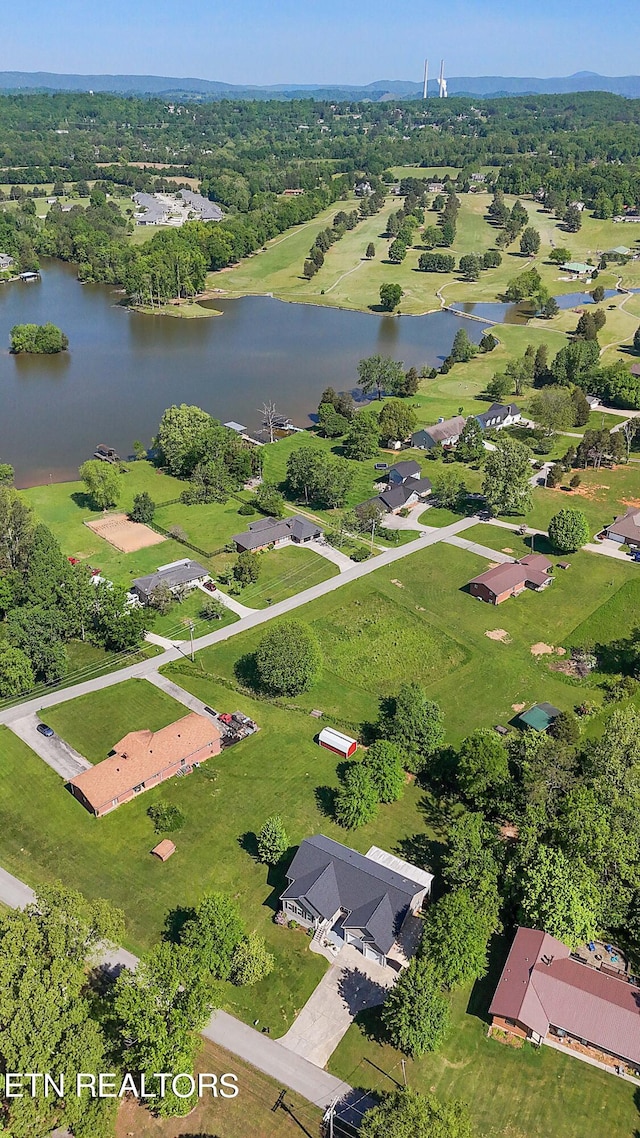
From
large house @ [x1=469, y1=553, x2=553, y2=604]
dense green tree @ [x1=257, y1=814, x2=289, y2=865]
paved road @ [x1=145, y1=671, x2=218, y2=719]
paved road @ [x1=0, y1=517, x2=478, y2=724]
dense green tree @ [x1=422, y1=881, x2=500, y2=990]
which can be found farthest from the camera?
large house @ [x1=469, y1=553, x2=553, y2=604]

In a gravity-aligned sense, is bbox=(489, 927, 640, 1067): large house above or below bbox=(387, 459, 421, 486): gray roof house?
below

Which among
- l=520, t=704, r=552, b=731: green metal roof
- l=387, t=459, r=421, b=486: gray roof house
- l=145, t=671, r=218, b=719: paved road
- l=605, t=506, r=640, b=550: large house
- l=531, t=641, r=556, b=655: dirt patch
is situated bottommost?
l=145, t=671, r=218, b=719: paved road

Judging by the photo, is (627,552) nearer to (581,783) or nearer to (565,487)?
(565,487)

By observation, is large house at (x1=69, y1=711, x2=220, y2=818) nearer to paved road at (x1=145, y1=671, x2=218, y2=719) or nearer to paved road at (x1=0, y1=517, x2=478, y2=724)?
paved road at (x1=145, y1=671, x2=218, y2=719)

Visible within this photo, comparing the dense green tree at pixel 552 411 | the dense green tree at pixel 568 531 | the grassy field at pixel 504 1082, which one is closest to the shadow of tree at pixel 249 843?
the grassy field at pixel 504 1082

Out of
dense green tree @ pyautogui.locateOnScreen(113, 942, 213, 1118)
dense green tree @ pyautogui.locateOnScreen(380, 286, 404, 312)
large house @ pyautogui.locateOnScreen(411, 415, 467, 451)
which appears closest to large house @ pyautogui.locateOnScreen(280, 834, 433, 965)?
dense green tree @ pyautogui.locateOnScreen(113, 942, 213, 1118)

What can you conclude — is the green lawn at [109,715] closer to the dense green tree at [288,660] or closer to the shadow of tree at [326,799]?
the dense green tree at [288,660]

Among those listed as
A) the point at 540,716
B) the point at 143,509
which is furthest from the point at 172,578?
the point at 540,716

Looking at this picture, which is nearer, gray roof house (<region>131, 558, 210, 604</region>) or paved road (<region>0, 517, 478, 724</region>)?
paved road (<region>0, 517, 478, 724</region>)
